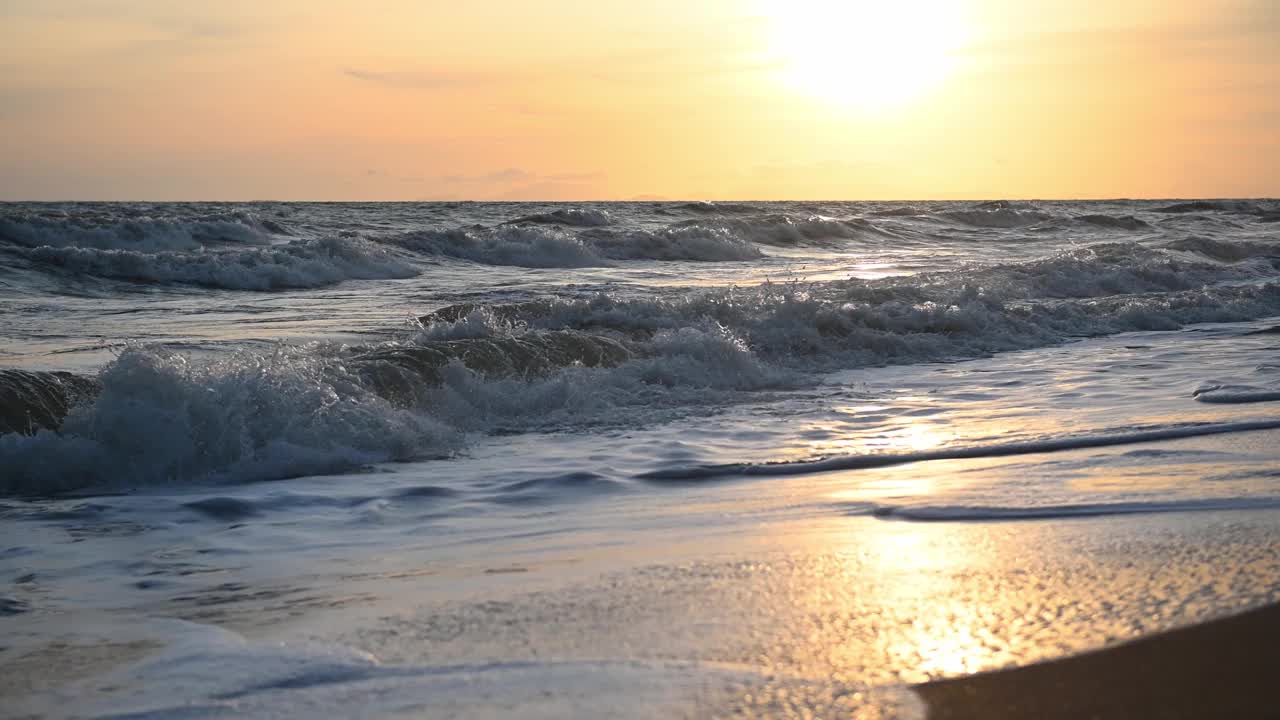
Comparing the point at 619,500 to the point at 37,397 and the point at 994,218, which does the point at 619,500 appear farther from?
the point at 994,218

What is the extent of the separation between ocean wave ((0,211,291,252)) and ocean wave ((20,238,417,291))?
260 cm

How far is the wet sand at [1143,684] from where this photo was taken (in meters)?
2.36

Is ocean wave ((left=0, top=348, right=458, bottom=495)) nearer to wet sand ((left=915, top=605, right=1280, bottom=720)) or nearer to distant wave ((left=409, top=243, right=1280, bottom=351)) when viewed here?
distant wave ((left=409, top=243, right=1280, bottom=351))

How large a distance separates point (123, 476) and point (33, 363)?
3317 millimetres

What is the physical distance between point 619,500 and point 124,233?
68.5 ft

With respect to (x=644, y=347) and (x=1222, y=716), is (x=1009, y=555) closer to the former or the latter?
(x=1222, y=716)

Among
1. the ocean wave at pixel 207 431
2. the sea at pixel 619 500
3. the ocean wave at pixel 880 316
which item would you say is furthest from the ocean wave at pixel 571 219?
the ocean wave at pixel 207 431

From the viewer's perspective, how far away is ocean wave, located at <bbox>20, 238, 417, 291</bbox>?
59.7ft

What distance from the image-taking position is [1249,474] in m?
4.69

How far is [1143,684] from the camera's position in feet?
8.11

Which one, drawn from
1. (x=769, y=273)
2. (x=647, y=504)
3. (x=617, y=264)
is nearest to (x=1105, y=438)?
(x=647, y=504)

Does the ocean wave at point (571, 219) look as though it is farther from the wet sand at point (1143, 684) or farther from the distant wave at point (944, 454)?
the wet sand at point (1143, 684)

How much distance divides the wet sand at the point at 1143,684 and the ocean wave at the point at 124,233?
21462 millimetres

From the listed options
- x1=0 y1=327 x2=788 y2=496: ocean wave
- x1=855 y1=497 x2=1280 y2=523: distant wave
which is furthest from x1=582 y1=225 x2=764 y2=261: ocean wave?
x1=855 y1=497 x2=1280 y2=523: distant wave
